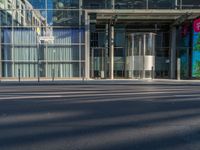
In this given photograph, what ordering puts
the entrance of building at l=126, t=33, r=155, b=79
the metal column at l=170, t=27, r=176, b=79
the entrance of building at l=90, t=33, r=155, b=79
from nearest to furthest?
1. the entrance of building at l=126, t=33, r=155, b=79
2. the entrance of building at l=90, t=33, r=155, b=79
3. the metal column at l=170, t=27, r=176, b=79

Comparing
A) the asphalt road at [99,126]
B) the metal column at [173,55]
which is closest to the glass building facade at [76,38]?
the metal column at [173,55]

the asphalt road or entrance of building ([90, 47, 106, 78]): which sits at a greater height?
entrance of building ([90, 47, 106, 78])

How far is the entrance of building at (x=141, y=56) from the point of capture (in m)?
30.0

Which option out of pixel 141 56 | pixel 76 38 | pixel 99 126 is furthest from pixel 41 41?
pixel 99 126

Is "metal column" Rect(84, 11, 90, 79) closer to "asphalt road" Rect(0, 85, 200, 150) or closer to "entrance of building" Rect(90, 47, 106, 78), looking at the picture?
"entrance of building" Rect(90, 47, 106, 78)

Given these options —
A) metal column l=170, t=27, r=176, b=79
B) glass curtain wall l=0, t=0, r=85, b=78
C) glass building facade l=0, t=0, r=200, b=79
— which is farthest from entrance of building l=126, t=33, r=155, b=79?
glass curtain wall l=0, t=0, r=85, b=78

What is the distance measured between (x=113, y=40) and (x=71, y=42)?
396 centimetres

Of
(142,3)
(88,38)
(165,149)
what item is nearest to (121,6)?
(142,3)

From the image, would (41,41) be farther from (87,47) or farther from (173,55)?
(173,55)

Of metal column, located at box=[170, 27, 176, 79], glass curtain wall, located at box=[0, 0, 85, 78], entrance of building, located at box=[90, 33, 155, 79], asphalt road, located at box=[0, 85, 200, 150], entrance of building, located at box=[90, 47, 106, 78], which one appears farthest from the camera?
entrance of building, located at box=[90, 47, 106, 78]

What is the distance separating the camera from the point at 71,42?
31.9 meters

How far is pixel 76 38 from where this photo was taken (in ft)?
105

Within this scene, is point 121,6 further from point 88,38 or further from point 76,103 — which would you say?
point 76,103

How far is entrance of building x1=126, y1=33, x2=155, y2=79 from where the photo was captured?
30.0m
